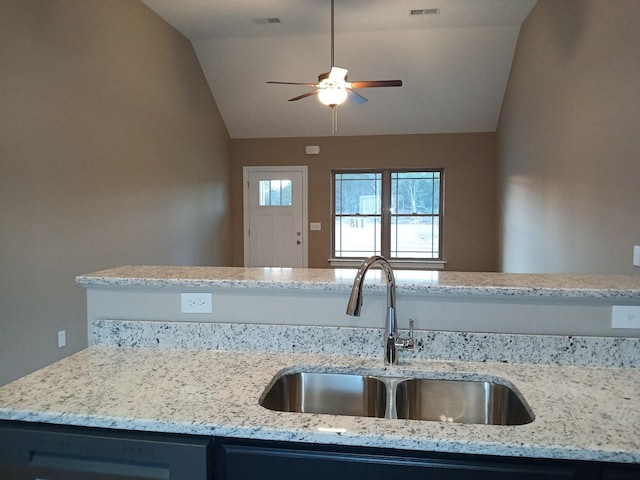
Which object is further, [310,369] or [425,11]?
[425,11]

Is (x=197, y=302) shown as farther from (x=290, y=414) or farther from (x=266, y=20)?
(x=266, y=20)

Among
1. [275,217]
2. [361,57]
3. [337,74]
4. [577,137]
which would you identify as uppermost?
[361,57]

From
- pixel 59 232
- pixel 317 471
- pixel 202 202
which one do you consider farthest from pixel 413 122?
pixel 317 471

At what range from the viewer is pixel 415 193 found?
265 inches

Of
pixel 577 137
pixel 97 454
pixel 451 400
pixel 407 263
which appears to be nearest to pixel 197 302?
pixel 97 454

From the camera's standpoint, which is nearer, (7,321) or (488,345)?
(488,345)

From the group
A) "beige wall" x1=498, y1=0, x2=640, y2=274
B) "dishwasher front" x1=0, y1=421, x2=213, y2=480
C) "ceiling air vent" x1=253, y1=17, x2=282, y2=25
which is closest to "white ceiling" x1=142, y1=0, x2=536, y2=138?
"ceiling air vent" x1=253, y1=17, x2=282, y2=25

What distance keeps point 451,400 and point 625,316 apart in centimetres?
Result: 57

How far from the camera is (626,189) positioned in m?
2.66

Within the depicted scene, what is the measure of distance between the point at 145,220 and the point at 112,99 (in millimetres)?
1162

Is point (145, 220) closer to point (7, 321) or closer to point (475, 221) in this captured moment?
point (7, 321)

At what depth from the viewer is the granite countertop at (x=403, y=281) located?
1.31m

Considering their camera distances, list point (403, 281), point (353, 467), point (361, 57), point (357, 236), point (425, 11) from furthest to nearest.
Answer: point (357, 236) → point (361, 57) → point (425, 11) → point (403, 281) → point (353, 467)

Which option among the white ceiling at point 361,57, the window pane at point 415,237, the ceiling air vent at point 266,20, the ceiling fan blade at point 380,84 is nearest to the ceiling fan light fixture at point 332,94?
the ceiling fan blade at point 380,84
